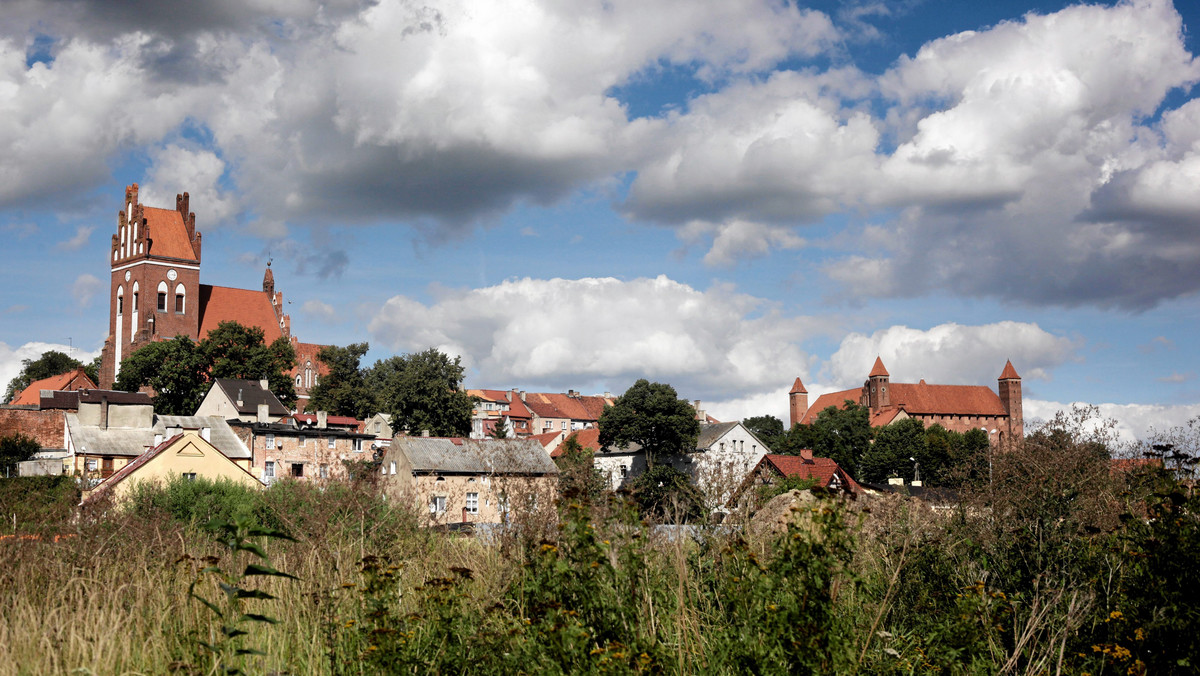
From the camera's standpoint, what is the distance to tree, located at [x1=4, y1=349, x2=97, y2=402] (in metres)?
97.6

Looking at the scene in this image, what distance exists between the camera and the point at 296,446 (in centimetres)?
5866

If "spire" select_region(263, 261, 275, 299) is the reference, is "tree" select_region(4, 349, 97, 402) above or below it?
below

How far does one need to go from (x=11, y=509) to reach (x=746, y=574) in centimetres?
769

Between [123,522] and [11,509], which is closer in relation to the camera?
[123,522]

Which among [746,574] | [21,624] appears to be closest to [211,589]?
[21,624]

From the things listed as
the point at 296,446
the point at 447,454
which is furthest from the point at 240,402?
the point at 447,454

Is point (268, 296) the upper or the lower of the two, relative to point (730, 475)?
upper

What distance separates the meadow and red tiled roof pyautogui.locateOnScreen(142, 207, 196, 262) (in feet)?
299

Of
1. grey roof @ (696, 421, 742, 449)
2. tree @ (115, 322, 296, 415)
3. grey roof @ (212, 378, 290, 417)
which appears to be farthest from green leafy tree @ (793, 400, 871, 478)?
grey roof @ (212, 378, 290, 417)

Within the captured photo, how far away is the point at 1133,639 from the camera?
5504mm

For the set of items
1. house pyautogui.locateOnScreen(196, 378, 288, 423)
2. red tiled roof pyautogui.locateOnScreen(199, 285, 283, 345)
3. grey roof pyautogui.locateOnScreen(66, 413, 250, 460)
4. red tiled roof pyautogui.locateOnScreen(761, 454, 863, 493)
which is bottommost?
red tiled roof pyautogui.locateOnScreen(761, 454, 863, 493)

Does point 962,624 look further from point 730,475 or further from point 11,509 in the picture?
point 11,509

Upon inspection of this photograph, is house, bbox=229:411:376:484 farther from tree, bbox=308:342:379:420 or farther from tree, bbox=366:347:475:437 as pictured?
tree, bbox=308:342:379:420

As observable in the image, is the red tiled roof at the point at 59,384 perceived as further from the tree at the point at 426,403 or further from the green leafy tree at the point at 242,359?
the tree at the point at 426,403
